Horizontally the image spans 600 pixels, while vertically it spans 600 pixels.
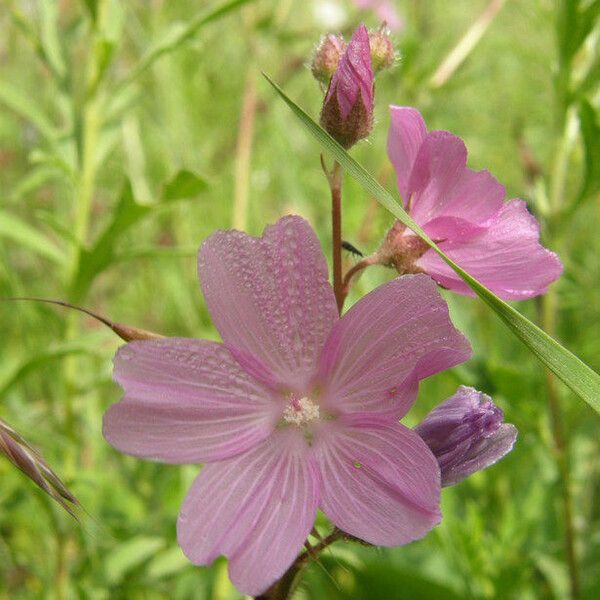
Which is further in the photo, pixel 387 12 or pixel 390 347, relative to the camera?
pixel 387 12

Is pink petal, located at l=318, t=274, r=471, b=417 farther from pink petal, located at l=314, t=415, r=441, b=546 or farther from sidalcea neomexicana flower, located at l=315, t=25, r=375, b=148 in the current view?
sidalcea neomexicana flower, located at l=315, t=25, r=375, b=148

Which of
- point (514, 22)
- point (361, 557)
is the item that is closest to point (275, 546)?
point (361, 557)

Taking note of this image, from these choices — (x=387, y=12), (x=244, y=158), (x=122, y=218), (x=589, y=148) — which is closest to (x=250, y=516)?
(x=122, y=218)

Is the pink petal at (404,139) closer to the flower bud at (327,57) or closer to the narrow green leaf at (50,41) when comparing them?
the flower bud at (327,57)

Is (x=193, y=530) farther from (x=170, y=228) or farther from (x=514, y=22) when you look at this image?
(x=514, y=22)

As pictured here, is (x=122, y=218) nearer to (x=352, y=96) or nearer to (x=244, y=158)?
(x=352, y=96)

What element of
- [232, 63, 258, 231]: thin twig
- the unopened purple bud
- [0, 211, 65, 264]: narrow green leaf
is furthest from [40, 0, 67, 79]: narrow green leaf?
the unopened purple bud

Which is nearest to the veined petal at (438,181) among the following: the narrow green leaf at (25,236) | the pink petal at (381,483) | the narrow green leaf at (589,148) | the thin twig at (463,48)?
the pink petal at (381,483)
